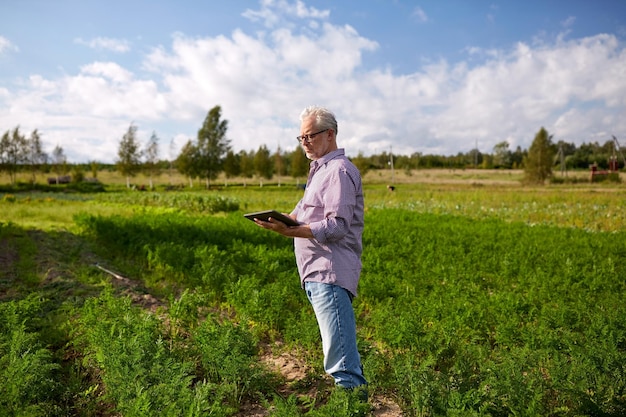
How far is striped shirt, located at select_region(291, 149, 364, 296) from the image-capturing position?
110 inches

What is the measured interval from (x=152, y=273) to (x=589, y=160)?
91269 mm

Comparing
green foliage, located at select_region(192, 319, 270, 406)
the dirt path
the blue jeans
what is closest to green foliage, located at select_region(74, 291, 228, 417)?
green foliage, located at select_region(192, 319, 270, 406)

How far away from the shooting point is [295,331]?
4.81 metres

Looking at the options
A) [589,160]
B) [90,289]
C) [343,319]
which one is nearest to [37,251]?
[90,289]

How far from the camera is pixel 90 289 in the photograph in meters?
7.33

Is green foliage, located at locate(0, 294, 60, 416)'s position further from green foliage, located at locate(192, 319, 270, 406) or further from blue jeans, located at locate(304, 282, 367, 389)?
Result: blue jeans, located at locate(304, 282, 367, 389)

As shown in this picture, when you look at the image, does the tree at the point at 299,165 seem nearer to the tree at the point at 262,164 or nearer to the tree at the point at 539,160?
the tree at the point at 262,164

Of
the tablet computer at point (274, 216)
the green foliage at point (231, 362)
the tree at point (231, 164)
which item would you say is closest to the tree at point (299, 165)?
the tree at point (231, 164)

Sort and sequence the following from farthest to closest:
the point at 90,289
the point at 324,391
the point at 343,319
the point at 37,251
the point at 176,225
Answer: the point at 176,225
the point at 37,251
the point at 90,289
the point at 324,391
the point at 343,319

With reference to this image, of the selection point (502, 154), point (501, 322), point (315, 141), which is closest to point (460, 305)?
point (501, 322)

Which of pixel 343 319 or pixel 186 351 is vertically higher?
pixel 343 319

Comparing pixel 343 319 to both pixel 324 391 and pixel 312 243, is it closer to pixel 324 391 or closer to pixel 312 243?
pixel 312 243

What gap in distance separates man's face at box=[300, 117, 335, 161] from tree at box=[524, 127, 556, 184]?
4840cm

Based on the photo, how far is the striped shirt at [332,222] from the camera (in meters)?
2.80
